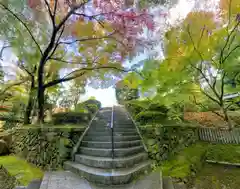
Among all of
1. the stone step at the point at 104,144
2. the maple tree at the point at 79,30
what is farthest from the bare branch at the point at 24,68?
the stone step at the point at 104,144

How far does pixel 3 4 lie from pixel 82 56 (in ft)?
9.00

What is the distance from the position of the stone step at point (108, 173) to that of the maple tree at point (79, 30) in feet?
9.56

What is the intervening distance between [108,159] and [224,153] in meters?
Answer: 5.26

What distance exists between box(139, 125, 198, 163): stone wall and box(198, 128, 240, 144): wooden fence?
2.17 metres

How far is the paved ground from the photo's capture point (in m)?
3.12

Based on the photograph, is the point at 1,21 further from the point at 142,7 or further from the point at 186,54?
the point at 186,54

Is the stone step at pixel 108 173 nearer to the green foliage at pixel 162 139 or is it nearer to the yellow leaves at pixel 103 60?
the green foliage at pixel 162 139

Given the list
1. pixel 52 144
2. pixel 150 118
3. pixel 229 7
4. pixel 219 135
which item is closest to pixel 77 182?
pixel 52 144

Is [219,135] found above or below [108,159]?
above

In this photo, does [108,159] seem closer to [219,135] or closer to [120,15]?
[120,15]

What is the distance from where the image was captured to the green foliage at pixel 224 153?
5.85 m

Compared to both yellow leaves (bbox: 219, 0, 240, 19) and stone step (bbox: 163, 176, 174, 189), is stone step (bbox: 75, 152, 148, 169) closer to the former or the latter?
stone step (bbox: 163, 176, 174, 189)

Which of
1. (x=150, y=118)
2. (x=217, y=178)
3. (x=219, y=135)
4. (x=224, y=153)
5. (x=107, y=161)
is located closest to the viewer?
(x=107, y=161)

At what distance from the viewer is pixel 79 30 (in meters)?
5.38
